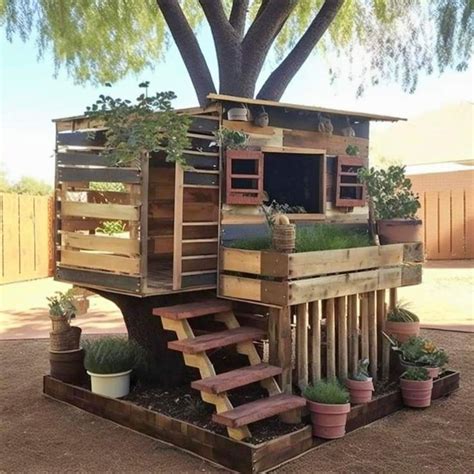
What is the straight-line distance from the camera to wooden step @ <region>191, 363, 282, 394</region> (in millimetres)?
3691

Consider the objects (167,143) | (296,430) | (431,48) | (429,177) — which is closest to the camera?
(296,430)

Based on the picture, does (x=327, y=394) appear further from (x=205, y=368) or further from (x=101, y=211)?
(x=101, y=211)

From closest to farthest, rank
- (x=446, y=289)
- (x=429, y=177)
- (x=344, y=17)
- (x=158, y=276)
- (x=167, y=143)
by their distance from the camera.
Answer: (x=167, y=143)
(x=158, y=276)
(x=344, y=17)
(x=446, y=289)
(x=429, y=177)

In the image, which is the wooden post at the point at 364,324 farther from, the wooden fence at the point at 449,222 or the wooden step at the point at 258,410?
the wooden fence at the point at 449,222

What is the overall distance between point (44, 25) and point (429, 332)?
248 inches

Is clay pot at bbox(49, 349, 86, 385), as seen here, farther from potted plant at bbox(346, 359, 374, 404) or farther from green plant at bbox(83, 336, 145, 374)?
potted plant at bbox(346, 359, 374, 404)

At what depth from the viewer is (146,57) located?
818 centimetres

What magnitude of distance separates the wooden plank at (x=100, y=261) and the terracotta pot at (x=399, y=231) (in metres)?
2.40

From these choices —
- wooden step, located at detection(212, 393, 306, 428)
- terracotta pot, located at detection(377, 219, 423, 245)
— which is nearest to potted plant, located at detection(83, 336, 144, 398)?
wooden step, located at detection(212, 393, 306, 428)

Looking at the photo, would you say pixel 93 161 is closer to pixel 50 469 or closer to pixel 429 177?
pixel 50 469

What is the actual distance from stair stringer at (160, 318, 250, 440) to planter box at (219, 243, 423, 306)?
516mm

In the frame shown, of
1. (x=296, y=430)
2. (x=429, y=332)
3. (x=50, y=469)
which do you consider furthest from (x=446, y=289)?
(x=50, y=469)

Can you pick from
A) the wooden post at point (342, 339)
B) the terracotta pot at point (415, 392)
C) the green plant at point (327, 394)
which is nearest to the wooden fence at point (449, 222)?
the terracotta pot at point (415, 392)

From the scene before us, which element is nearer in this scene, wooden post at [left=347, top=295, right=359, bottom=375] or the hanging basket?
the hanging basket
